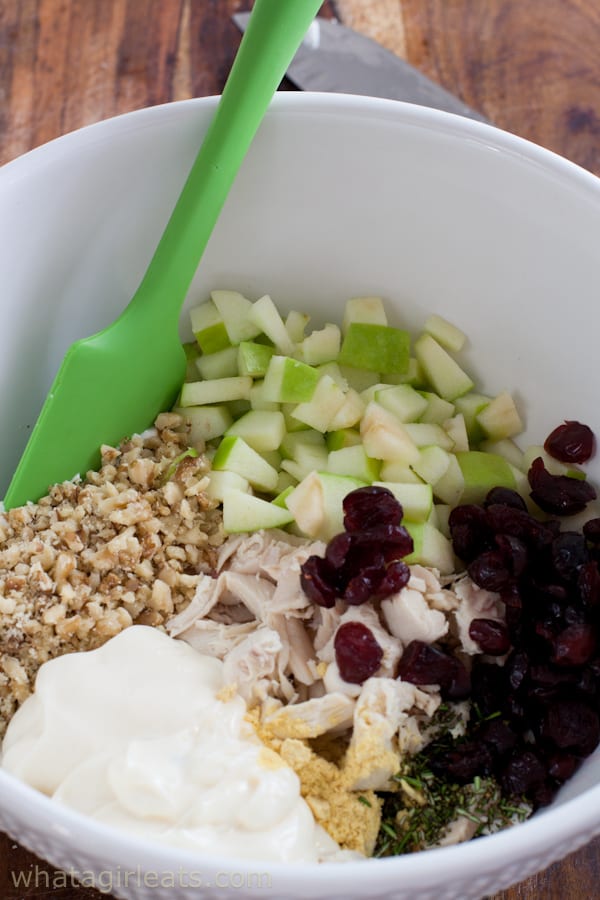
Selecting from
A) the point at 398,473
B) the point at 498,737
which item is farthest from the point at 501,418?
the point at 498,737

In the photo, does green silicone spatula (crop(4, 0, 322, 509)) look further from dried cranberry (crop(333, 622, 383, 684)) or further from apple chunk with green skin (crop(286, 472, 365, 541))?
dried cranberry (crop(333, 622, 383, 684))

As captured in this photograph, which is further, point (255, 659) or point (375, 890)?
point (255, 659)

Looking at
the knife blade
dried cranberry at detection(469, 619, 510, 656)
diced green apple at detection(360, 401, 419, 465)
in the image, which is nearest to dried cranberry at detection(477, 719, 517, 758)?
dried cranberry at detection(469, 619, 510, 656)

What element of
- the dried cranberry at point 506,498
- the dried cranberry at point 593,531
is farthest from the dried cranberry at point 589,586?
the dried cranberry at point 506,498

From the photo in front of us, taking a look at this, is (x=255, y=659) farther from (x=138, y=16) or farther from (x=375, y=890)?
(x=138, y=16)

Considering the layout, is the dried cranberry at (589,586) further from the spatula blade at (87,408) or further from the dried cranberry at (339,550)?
the spatula blade at (87,408)

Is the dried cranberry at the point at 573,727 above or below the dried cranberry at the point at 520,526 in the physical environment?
below

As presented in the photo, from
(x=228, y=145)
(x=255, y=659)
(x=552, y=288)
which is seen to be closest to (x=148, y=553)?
(x=255, y=659)
